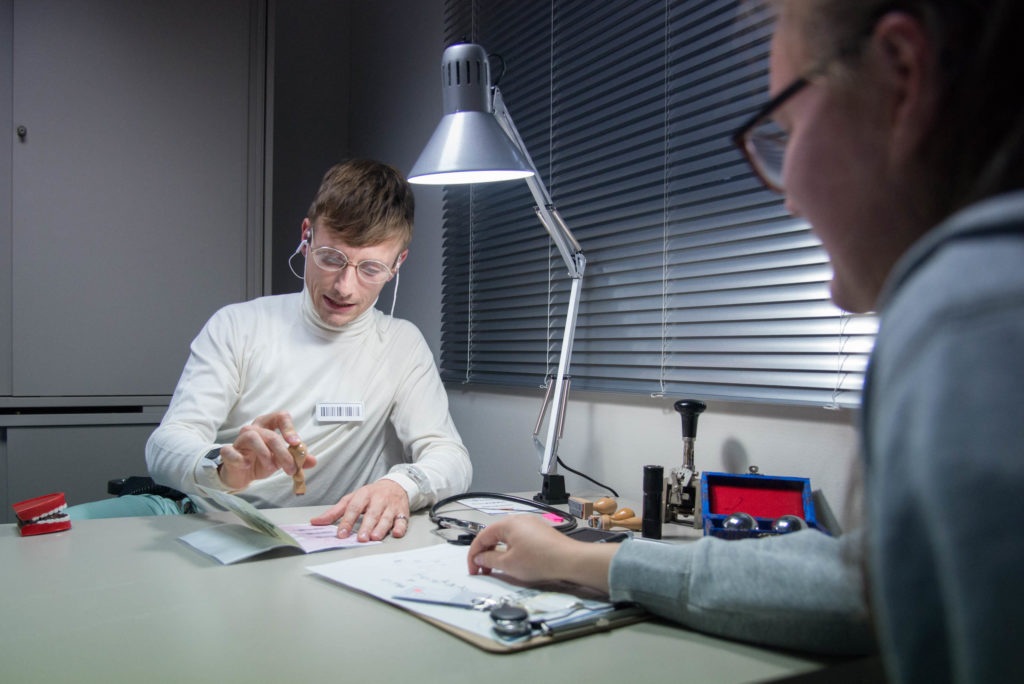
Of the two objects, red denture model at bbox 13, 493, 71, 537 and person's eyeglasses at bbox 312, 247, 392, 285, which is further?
person's eyeglasses at bbox 312, 247, 392, 285

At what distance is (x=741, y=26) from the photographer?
148 centimetres

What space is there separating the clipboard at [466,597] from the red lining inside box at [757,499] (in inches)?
18.0

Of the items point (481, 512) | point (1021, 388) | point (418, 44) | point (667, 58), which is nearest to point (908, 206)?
point (1021, 388)

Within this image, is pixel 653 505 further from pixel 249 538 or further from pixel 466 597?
pixel 249 538

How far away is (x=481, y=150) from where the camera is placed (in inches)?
59.6

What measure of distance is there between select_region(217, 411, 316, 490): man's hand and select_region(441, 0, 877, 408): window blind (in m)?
0.86

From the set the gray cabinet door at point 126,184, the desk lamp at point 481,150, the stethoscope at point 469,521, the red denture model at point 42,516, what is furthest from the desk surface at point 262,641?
the gray cabinet door at point 126,184

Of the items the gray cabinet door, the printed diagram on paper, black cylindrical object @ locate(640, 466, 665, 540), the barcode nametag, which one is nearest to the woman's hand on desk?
the printed diagram on paper

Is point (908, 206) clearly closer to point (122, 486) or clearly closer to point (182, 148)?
point (122, 486)

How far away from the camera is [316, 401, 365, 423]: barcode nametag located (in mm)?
1872

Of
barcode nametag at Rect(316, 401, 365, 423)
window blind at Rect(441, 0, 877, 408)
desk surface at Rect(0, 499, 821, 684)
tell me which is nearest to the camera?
desk surface at Rect(0, 499, 821, 684)

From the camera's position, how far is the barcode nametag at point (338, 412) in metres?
1.87

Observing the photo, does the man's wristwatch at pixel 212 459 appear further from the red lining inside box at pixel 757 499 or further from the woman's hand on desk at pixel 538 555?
the red lining inside box at pixel 757 499

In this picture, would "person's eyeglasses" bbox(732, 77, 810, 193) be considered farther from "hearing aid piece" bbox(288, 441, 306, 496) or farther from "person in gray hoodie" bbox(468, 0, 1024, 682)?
"hearing aid piece" bbox(288, 441, 306, 496)
